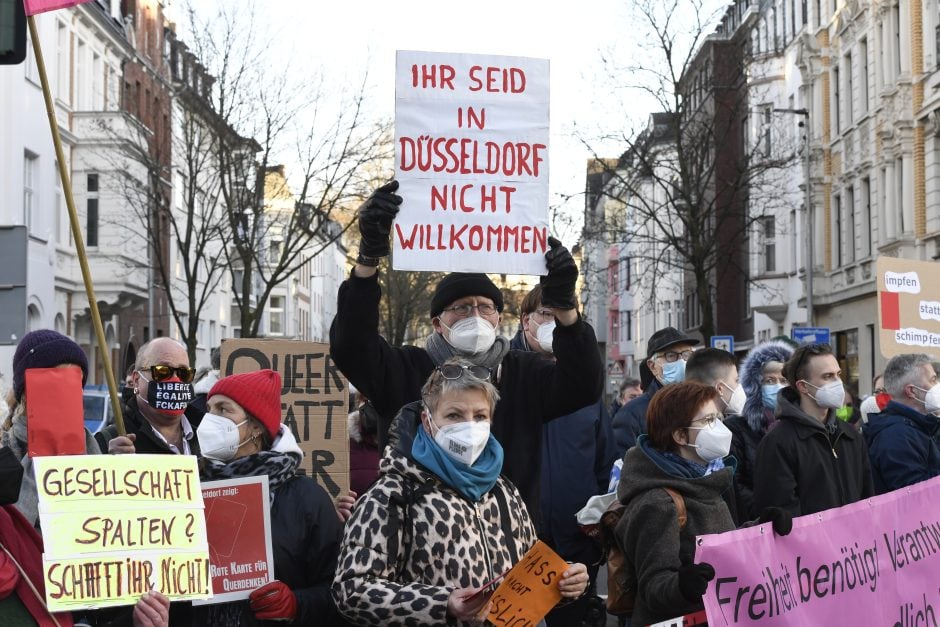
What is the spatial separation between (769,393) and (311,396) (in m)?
2.79

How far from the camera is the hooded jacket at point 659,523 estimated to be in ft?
16.0

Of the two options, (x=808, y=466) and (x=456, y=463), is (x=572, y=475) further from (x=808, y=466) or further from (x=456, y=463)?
(x=456, y=463)

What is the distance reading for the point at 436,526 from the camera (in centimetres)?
423

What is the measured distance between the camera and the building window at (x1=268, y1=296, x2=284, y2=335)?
93062 millimetres

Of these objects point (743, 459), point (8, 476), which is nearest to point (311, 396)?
point (743, 459)

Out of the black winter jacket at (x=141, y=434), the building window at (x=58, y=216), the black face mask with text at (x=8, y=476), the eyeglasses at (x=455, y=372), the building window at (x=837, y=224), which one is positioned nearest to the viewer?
the black face mask with text at (x=8, y=476)

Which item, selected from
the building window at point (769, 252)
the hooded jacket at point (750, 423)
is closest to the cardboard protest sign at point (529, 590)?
the hooded jacket at point (750, 423)

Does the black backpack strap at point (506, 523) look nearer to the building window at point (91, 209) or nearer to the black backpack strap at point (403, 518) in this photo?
the black backpack strap at point (403, 518)

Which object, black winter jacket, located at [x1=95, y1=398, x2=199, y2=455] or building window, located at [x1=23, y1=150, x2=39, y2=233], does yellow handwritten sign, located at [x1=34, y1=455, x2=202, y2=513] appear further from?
building window, located at [x1=23, y1=150, x2=39, y2=233]

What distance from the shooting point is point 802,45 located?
140 ft

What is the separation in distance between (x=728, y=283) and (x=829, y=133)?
13.7 metres

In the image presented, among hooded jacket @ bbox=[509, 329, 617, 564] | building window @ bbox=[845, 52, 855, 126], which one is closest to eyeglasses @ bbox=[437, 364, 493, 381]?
hooded jacket @ bbox=[509, 329, 617, 564]

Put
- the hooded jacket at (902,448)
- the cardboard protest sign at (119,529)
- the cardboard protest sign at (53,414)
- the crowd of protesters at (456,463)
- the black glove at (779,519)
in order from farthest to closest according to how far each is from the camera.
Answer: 1. the hooded jacket at (902,448)
2. the black glove at (779,519)
3. the cardboard protest sign at (53,414)
4. the crowd of protesters at (456,463)
5. the cardboard protest sign at (119,529)

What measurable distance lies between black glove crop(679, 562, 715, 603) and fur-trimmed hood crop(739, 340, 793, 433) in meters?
3.33
